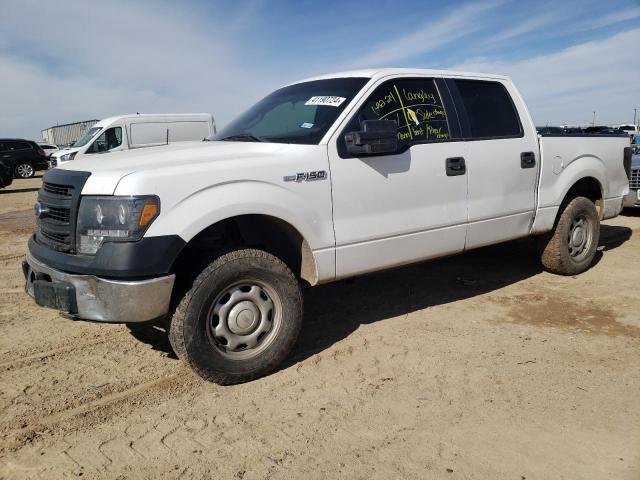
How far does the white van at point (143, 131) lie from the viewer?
1438cm

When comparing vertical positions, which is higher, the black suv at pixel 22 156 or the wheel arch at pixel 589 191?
the black suv at pixel 22 156

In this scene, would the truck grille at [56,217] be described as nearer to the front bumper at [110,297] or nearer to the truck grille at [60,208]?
the truck grille at [60,208]

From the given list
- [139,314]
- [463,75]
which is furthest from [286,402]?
[463,75]

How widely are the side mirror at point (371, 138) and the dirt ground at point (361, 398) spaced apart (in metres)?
1.43

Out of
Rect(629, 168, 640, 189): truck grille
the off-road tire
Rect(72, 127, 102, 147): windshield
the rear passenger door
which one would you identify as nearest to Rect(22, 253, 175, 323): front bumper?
the rear passenger door

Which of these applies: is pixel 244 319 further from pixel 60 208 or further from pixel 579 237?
pixel 579 237

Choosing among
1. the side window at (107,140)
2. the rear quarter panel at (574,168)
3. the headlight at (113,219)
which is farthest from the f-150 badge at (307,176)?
the side window at (107,140)

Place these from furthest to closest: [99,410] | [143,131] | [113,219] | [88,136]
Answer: [88,136], [143,131], [99,410], [113,219]

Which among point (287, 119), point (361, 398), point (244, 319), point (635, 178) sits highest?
point (287, 119)

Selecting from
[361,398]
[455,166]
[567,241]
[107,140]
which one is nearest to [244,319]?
[361,398]

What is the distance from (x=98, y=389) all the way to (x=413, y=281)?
10.8ft

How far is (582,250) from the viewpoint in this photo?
18.4ft

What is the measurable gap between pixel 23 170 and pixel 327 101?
23.5 metres

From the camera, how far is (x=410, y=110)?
13.4 ft
